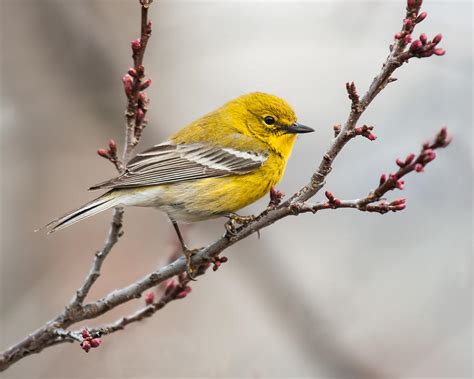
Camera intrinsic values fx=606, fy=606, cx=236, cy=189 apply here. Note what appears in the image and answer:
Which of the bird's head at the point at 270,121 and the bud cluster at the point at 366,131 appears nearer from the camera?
the bud cluster at the point at 366,131

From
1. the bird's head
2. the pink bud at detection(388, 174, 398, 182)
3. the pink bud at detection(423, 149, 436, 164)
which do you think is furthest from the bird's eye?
the pink bud at detection(423, 149, 436, 164)

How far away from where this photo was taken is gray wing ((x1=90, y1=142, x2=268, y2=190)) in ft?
16.6

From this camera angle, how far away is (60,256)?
8391 mm

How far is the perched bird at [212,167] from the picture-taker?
498cm

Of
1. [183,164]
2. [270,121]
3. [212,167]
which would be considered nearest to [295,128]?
[270,121]

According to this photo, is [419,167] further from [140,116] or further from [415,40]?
[140,116]

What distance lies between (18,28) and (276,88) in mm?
4973

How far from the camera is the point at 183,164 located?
5457mm

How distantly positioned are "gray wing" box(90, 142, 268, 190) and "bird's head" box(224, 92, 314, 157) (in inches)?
13.2

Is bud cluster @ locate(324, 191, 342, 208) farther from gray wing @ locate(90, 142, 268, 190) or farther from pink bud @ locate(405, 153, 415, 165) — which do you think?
gray wing @ locate(90, 142, 268, 190)

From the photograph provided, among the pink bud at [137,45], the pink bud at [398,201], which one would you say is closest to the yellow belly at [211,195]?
the pink bud at [137,45]

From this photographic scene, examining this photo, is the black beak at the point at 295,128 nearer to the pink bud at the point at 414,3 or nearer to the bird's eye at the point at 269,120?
the bird's eye at the point at 269,120

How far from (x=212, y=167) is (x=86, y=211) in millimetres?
1241

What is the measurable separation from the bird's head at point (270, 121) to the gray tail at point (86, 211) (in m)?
1.63
